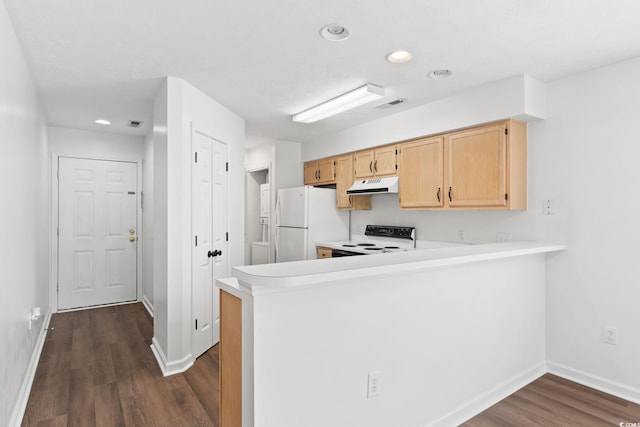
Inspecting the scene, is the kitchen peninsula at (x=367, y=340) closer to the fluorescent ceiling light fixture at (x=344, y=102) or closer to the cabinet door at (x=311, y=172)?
the fluorescent ceiling light fixture at (x=344, y=102)

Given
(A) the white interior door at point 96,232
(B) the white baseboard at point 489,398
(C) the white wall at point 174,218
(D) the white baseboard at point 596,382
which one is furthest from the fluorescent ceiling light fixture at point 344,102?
(A) the white interior door at point 96,232

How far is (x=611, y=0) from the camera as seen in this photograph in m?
1.89

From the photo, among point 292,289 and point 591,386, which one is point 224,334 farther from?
point 591,386

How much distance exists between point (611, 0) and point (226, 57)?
2283 mm

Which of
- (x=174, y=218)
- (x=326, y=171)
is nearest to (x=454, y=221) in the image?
(x=326, y=171)

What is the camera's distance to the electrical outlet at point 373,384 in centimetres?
185

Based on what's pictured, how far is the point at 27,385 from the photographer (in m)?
2.64

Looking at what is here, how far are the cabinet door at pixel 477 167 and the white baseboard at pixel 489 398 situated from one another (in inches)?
53.4

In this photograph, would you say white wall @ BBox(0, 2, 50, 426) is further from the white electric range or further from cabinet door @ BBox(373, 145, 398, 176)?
cabinet door @ BBox(373, 145, 398, 176)

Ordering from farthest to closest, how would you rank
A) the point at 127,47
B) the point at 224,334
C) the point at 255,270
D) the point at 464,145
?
the point at 464,145 → the point at 127,47 → the point at 224,334 → the point at 255,270

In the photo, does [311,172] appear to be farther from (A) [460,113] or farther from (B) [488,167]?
(B) [488,167]

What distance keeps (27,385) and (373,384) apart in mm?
2550

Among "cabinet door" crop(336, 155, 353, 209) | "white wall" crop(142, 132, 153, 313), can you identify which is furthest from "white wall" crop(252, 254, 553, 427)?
"white wall" crop(142, 132, 153, 313)

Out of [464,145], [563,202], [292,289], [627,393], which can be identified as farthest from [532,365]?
[292,289]
